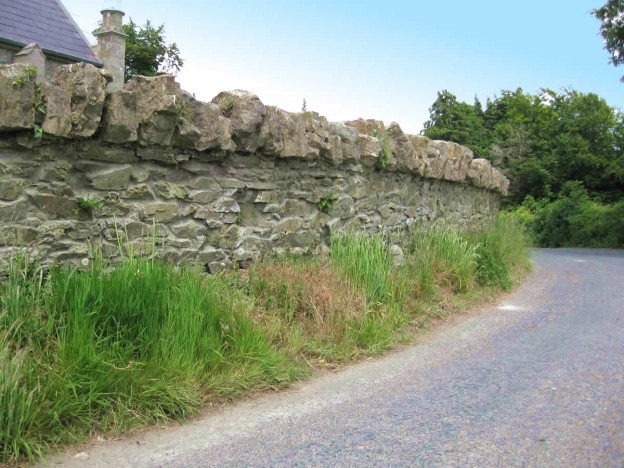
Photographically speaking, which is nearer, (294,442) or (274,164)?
(294,442)

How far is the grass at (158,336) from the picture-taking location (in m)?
3.23

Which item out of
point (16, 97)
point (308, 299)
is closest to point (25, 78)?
point (16, 97)

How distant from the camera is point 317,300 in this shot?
5.21 meters

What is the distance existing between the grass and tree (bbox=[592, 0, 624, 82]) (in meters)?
17.8

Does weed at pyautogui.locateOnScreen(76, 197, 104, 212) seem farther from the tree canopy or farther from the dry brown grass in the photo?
the tree canopy

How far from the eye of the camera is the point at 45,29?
16219mm

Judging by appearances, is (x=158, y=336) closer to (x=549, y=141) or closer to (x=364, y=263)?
(x=364, y=263)

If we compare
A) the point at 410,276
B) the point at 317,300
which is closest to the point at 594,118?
the point at 410,276

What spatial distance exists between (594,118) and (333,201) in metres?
25.2

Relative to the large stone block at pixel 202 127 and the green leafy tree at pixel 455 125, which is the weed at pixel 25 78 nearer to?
the large stone block at pixel 202 127

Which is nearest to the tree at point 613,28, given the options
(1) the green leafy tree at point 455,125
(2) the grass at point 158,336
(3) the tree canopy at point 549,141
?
(3) the tree canopy at point 549,141

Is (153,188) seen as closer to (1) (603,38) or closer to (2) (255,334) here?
(2) (255,334)

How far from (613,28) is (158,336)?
20.7 meters

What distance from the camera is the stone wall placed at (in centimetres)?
414
